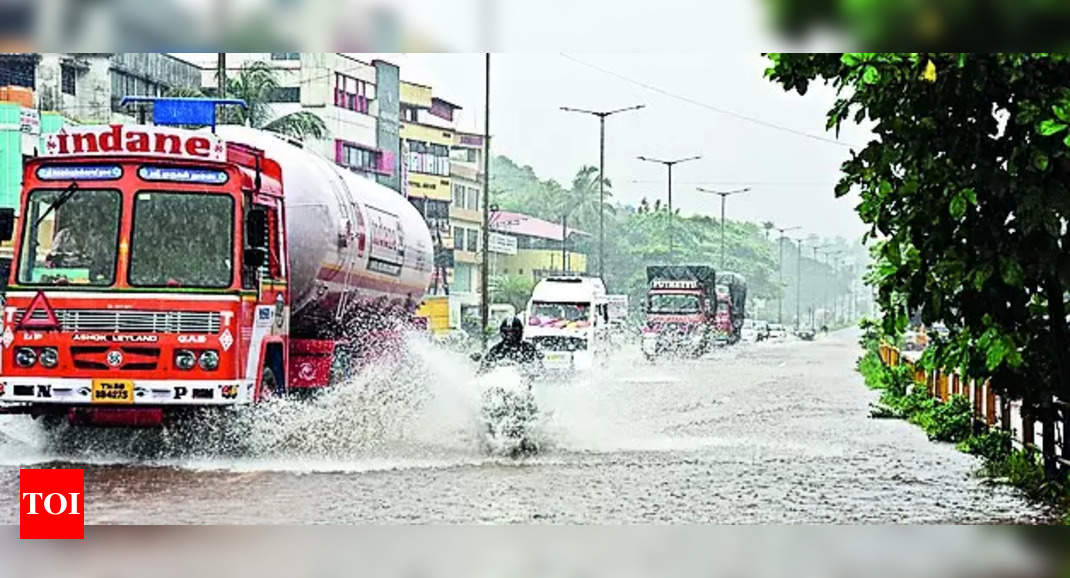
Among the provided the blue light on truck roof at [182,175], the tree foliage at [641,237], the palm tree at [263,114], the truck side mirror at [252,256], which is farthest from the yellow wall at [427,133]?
the truck side mirror at [252,256]

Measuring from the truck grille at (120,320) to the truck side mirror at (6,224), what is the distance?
1.82 ft

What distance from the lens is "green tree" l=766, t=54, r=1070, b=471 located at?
8.80 meters

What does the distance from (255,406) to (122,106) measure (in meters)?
2.74

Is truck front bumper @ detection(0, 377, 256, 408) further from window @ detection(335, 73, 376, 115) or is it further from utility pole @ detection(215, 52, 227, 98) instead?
window @ detection(335, 73, 376, 115)

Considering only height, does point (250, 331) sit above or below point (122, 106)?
below

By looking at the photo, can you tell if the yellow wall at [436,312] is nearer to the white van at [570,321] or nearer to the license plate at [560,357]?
the white van at [570,321]

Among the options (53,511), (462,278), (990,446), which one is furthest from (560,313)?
(53,511)

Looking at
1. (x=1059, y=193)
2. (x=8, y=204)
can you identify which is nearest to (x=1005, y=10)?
(x=1059, y=193)

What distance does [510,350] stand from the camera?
13.1 meters

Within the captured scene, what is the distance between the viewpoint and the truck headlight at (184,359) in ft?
37.5

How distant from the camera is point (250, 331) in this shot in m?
11.9

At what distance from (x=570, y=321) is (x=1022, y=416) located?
1295 centimetres

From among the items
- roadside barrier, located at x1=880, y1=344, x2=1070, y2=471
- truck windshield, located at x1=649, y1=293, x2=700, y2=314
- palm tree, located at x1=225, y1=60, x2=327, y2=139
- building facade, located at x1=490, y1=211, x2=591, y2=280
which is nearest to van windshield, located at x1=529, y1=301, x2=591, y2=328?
building facade, located at x1=490, y1=211, x2=591, y2=280

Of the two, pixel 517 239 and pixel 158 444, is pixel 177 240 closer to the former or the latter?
pixel 158 444
